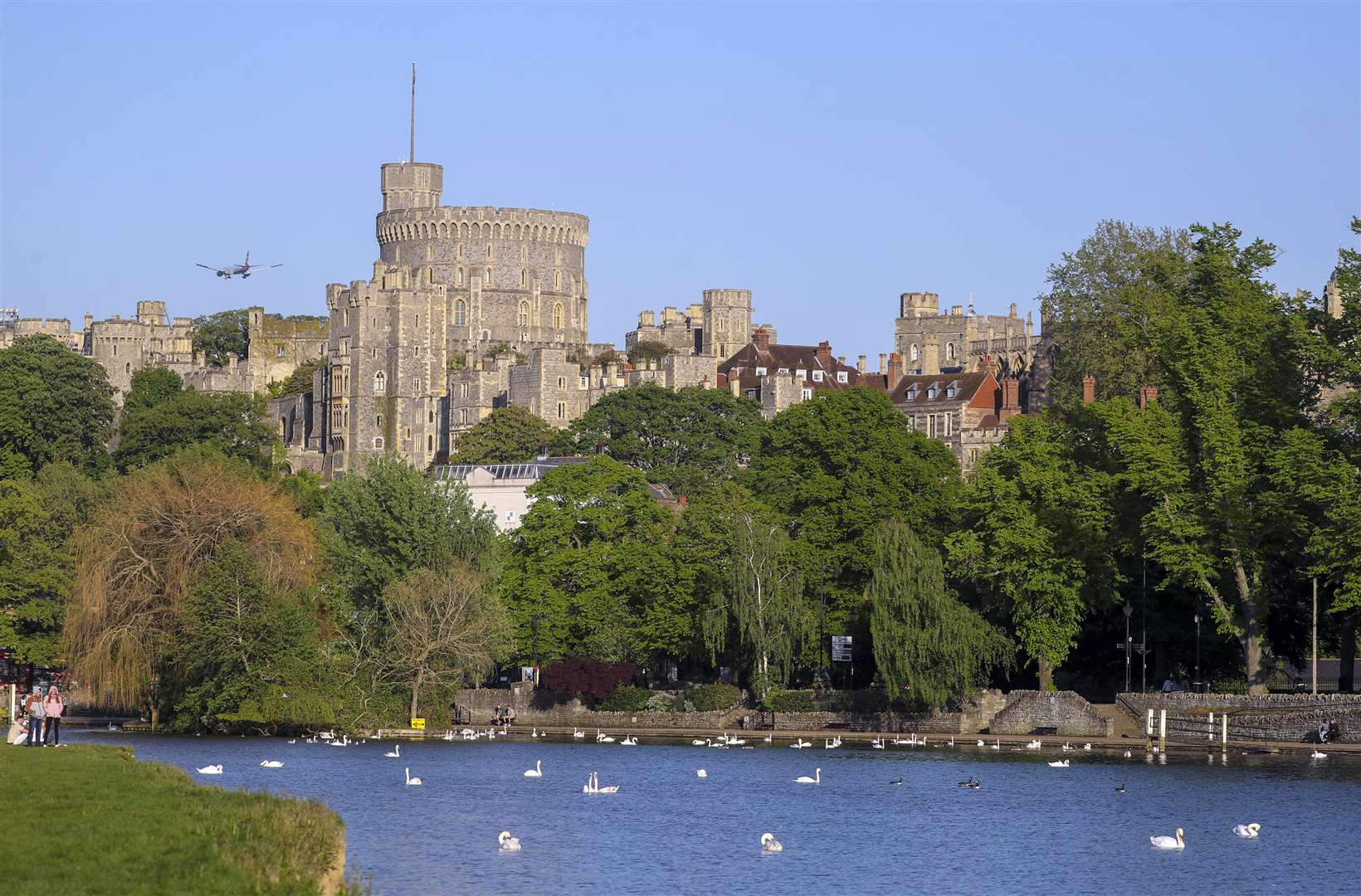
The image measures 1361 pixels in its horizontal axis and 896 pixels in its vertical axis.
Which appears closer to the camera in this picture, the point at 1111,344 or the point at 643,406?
the point at 1111,344

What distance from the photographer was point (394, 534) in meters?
80.4

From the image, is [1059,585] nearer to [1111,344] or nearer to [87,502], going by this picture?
[1111,344]

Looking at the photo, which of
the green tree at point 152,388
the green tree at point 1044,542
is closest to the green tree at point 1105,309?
the green tree at point 1044,542

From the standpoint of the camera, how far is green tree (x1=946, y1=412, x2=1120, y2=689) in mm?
73875

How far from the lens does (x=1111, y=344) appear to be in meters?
95.2

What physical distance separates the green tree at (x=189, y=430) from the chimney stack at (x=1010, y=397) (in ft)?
142

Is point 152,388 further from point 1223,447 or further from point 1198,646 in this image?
point 1223,447

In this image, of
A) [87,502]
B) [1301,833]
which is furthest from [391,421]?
[1301,833]

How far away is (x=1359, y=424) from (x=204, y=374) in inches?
4860

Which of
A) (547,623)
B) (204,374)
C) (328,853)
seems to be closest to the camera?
(328,853)

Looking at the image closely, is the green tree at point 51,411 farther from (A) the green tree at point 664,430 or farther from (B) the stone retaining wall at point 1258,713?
(B) the stone retaining wall at point 1258,713

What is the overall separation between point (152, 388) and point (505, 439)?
104ft

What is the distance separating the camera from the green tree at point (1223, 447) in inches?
2793

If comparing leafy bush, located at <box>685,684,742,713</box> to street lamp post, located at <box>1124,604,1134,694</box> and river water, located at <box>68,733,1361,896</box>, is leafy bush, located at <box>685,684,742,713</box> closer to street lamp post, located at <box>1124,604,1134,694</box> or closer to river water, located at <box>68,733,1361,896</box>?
river water, located at <box>68,733,1361,896</box>
